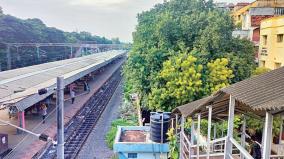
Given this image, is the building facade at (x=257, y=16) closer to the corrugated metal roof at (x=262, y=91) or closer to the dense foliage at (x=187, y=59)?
the dense foliage at (x=187, y=59)

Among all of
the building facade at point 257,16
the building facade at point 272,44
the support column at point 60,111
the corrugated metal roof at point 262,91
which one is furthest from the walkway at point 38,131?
the building facade at point 257,16

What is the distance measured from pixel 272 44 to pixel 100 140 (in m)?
11.9

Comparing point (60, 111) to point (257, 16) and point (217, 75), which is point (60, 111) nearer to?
point (217, 75)


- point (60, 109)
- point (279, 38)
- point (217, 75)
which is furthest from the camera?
point (279, 38)

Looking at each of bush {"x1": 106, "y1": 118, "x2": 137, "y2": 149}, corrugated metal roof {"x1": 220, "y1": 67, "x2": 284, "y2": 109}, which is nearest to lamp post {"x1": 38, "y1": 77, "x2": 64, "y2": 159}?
corrugated metal roof {"x1": 220, "y1": 67, "x2": 284, "y2": 109}

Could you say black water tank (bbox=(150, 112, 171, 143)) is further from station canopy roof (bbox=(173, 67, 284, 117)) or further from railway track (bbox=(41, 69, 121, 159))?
railway track (bbox=(41, 69, 121, 159))

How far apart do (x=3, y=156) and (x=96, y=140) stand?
215 inches

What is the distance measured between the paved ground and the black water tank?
18.7 ft

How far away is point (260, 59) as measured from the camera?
23.0 meters

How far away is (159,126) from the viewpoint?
10.5 metres

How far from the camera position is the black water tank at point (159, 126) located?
1037 cm

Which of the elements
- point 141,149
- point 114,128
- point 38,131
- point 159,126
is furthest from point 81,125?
point 159,126

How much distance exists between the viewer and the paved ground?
16130mm

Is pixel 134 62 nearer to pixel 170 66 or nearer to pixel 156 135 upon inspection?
pixel 170 66
